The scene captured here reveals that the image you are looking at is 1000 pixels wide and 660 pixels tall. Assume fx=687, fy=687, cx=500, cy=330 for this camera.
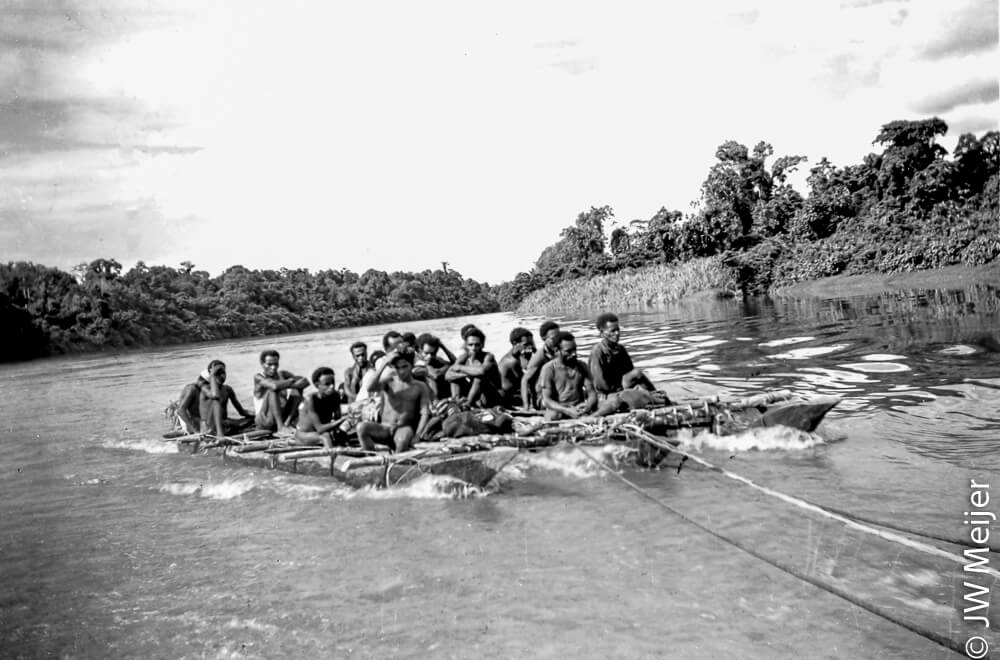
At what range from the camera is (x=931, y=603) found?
343cm

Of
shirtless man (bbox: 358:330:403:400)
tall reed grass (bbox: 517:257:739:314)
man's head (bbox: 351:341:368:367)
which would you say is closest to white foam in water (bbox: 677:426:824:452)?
shirtless man (bbox: 358:330:403:400)

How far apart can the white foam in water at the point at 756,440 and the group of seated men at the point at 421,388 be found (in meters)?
0.66

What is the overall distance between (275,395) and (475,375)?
2517 millimetres

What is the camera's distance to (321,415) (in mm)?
7625

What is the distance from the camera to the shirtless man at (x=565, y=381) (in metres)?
7.43

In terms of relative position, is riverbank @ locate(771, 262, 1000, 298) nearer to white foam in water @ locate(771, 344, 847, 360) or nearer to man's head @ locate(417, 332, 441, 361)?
white foam in water @ locate(771, 344, 847, 360)

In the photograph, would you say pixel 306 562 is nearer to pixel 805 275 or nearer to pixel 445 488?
pixel 445 488

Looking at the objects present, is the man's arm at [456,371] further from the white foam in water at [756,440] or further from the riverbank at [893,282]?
the riverbank at [893,282]

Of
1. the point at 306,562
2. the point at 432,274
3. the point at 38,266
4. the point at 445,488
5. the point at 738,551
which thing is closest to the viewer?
the point at 738,551

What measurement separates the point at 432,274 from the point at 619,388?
95.0 m

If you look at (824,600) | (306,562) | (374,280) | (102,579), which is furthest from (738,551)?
(374,280)

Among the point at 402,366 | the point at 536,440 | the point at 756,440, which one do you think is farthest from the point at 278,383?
the point at 756,440

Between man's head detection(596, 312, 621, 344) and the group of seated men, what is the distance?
11 mm

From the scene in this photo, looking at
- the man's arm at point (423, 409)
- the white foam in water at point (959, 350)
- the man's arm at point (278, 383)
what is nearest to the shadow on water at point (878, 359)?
the white foam in water at point (959, 350)
